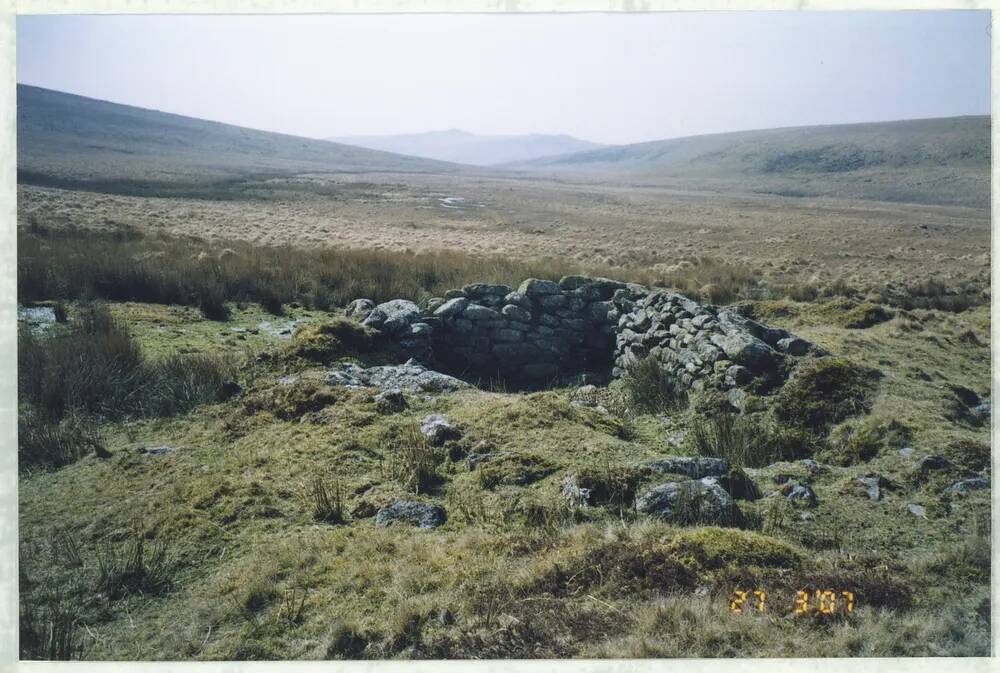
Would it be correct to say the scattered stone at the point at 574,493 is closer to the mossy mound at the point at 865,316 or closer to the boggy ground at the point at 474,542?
the boggy ground at the point at 474,542

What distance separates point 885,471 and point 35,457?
25.5 ft

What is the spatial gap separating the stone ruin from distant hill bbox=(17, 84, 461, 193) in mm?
38789

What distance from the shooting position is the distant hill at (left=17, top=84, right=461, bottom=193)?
56438mm

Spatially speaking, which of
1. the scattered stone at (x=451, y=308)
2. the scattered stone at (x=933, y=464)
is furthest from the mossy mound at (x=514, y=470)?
the scattered stone at (x=451, y=308)

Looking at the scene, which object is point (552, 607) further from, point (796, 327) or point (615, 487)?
point (796, 327)

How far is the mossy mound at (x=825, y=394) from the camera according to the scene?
6.51m

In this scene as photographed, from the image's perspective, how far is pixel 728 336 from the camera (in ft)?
26.6

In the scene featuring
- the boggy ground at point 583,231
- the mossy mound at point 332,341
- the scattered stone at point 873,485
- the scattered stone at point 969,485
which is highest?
the boggy ground at point 583,231

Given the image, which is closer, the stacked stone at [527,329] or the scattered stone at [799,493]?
the scattered stone at [799,493]

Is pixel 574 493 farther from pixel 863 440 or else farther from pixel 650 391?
pixel 650 391

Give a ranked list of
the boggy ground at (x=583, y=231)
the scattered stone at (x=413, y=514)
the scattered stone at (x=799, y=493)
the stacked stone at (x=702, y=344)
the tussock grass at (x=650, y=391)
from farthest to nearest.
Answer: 1. the boggy ground at (x=583, y=231)
2. the tussock grass at (x=650, y=391)
3. the stacked stone at (x=702, y=344)
4. the scattered stone at (x=799, y=493)
5. the scattered stone at (x=413, y=514)

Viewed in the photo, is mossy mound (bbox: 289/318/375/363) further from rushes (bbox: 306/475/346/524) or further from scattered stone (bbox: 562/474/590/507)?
scattered stone (bbox: 562/474/590/507)

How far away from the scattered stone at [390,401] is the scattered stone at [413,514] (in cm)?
202

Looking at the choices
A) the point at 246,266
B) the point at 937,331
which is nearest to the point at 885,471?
the point at 937,331
